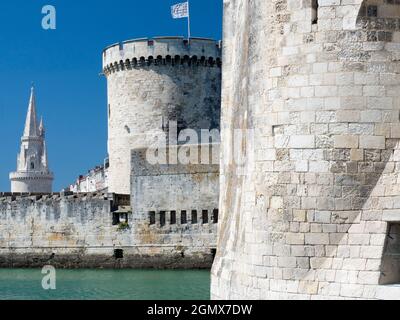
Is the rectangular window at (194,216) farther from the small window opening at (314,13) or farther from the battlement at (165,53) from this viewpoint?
the small window opening at (314,13)

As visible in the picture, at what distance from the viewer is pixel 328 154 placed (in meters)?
8.76

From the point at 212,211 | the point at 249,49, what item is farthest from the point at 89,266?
the point at 249,49

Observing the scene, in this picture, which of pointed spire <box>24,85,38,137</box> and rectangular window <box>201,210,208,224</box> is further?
pointed spire <box>24,85,38,137</box>

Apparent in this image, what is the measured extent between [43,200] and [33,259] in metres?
2.10

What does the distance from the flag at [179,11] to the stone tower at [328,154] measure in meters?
23.1

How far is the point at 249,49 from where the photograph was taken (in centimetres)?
984

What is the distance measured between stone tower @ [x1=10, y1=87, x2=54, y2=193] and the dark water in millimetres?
40236

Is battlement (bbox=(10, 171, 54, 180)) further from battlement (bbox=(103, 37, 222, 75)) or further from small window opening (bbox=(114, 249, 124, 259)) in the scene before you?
small window opening (bbox=(114, 249, 124, 259))

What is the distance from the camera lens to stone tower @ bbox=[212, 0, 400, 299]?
862 cm

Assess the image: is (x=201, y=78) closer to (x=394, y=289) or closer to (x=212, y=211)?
(x=212, y=211)

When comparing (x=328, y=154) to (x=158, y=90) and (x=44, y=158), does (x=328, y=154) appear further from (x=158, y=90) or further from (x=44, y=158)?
(x=44, y=158)

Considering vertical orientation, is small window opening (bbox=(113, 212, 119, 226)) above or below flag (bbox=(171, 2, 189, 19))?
below

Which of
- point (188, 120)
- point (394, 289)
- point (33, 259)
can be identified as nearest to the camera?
point (394, 289)
